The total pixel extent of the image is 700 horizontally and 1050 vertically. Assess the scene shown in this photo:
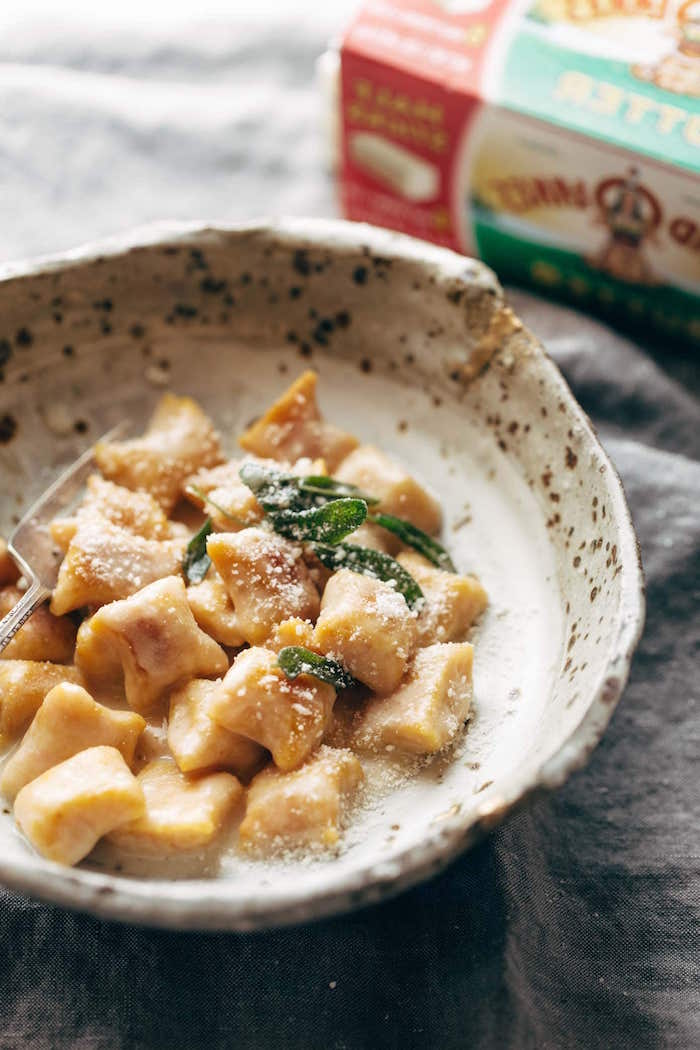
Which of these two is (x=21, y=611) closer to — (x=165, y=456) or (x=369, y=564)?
(x=165, y=456)

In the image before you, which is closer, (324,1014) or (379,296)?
(324,1014)

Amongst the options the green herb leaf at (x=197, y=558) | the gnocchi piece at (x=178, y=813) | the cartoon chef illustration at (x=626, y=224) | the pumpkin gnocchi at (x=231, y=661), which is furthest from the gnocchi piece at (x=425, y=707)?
the cartoon chef illustration at (x=626, y=224)

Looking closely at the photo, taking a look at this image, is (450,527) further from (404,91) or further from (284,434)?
(404,91)

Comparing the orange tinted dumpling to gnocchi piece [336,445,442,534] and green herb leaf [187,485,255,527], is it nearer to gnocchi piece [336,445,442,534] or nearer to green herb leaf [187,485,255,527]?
green herb leaf [187,485,255,527]

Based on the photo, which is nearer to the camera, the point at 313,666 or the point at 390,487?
the point at 313,666

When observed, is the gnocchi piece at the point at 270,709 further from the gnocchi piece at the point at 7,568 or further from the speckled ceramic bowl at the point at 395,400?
the gnocchi piece at the point at 7,568

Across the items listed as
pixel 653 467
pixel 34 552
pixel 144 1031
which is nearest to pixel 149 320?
pixel 34 552

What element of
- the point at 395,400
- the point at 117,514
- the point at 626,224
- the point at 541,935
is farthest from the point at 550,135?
the point at 541,935

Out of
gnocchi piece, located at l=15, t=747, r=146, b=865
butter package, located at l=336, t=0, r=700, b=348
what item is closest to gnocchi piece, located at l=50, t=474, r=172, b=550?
gnocchi piece, located at l=15, t=747, r=146, b=865
